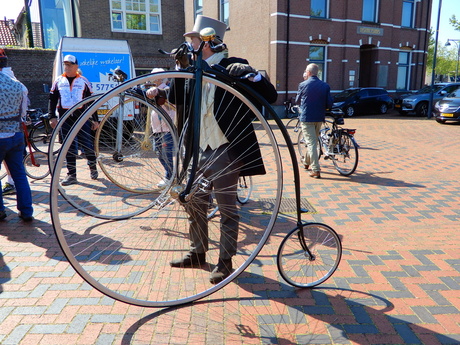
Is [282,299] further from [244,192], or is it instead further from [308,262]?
[244,192]

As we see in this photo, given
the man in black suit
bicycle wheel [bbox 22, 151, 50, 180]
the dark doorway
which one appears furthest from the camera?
the dark doorway

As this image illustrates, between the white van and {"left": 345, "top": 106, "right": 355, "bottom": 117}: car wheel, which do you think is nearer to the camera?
the white van

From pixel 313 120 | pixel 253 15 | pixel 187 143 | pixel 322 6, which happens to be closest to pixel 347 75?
pixel 322 6

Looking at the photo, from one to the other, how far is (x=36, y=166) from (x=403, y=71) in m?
25.6

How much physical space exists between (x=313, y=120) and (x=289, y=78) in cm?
1480

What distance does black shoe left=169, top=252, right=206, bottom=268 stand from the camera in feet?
11.6

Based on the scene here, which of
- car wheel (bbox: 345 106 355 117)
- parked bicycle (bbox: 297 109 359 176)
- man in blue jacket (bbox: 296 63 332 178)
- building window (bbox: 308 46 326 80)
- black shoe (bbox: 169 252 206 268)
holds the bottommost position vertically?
car wheel (bbox: 345 106 355 117)

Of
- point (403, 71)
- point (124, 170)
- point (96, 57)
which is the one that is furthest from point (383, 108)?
point (124, 170)

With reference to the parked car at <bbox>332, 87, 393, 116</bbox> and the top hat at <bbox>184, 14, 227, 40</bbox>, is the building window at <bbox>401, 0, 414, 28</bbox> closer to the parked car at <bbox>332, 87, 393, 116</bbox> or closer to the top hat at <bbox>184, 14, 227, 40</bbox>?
the parked car at <bbox>332, 87, 393, 116</bbox>

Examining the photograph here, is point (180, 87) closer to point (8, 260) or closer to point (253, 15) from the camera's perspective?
point (8, 260)

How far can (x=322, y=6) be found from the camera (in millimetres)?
22094

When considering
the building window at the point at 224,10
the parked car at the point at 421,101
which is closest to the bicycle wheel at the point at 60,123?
the parked car at the point at 421,101

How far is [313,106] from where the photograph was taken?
7.06m

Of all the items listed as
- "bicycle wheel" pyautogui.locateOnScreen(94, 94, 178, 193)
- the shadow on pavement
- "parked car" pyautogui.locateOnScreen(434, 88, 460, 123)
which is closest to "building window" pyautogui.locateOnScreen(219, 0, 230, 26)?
"parked car" pyautogui.locateOnScreen(434, 88, 460, 123)
